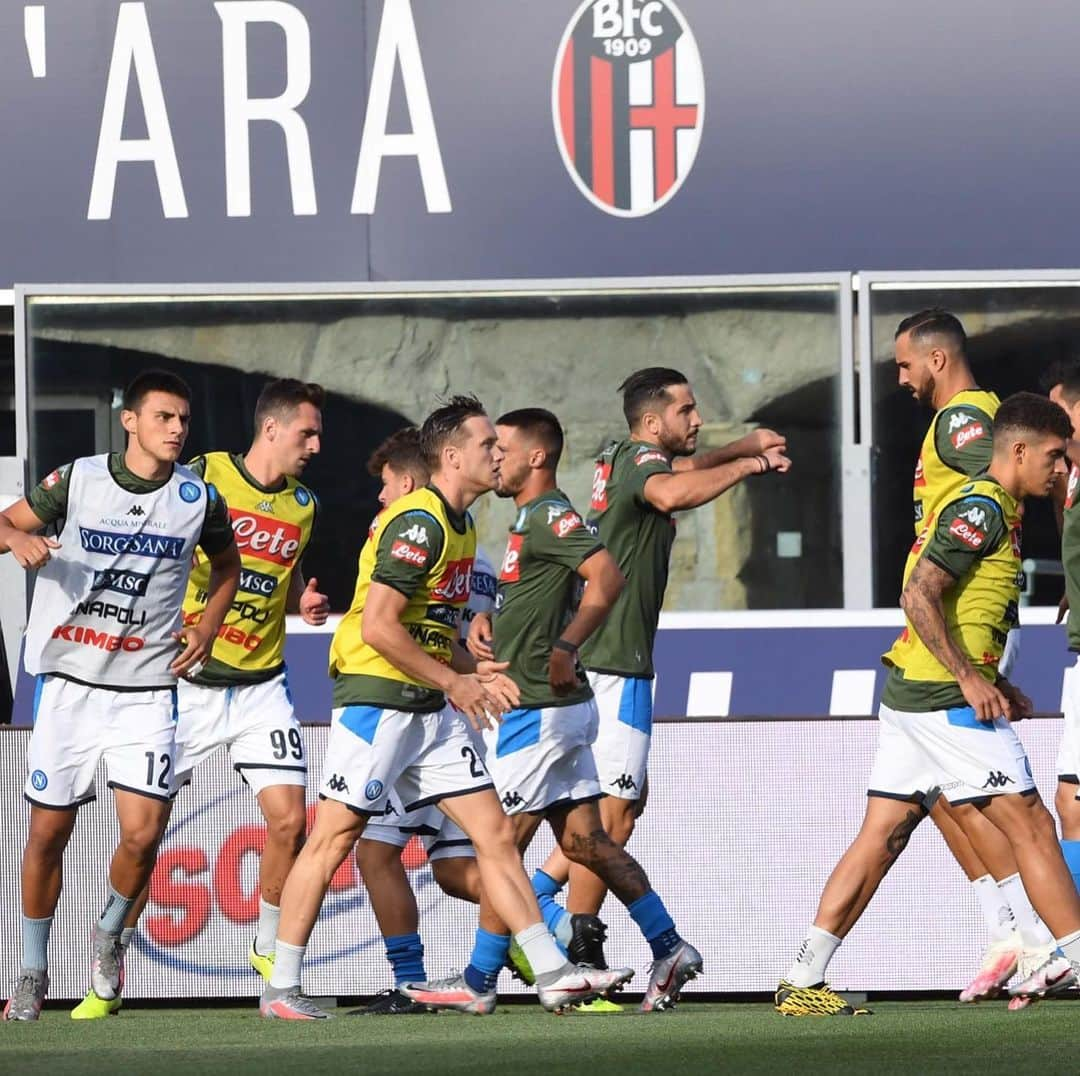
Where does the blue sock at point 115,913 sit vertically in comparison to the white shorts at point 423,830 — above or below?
below

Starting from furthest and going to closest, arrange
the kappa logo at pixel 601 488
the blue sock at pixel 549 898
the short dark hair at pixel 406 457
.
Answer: the short dark hair at pixel 406 457 → the kappa logo at pixel 601 488 → the blue sock at pixel 549 898

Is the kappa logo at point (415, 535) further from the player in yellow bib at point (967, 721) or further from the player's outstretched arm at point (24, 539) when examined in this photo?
the player in yellow bib at point (967, 721)

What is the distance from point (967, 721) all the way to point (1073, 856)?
130cm

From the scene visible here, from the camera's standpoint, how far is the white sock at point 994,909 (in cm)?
852

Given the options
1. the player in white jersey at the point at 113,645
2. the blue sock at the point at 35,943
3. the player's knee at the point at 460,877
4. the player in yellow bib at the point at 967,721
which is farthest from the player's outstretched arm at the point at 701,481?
the blue sock at the point at 35,943

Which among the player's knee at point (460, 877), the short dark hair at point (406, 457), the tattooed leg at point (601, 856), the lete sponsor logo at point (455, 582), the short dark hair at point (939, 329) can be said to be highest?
the short dark hair at point (939, 329)

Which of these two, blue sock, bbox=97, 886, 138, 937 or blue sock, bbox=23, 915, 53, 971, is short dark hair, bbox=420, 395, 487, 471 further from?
blue sock, bbox=23, 915, 53, 971

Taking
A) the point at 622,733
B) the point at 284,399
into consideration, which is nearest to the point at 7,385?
the point at 284,399

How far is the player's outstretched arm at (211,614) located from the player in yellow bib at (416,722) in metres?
0.54

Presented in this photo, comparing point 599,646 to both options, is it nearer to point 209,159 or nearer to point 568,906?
point 568,906

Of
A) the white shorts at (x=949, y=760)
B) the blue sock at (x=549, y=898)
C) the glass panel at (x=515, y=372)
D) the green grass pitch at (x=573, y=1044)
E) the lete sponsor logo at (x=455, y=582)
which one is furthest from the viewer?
the glass panel at (x=515, y=372)

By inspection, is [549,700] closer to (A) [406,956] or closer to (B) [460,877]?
(B) [460,877]

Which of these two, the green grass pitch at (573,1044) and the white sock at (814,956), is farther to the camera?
the white sock at (814,956)

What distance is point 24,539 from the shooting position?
25.9ft
